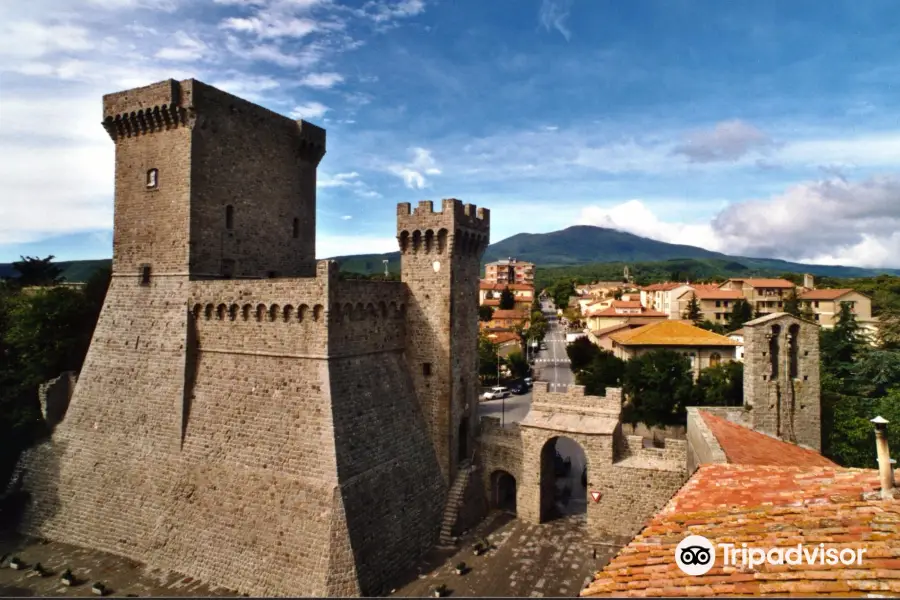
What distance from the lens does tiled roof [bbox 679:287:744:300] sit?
270ft

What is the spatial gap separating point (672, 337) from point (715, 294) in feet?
131

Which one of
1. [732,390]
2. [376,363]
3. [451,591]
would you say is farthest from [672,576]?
[732,390]

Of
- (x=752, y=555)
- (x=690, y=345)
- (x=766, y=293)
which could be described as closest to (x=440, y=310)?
(x=752, y=555)

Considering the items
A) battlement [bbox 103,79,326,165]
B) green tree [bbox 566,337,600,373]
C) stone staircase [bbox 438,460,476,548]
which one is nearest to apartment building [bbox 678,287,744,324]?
green tree [bbox 566,337,600,373]

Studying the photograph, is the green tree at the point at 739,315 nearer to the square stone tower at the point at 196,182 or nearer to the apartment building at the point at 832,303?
the apartment building at the point at 832,303

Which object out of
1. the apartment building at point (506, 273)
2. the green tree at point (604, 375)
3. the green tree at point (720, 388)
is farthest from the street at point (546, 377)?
the apartment building at point (506, 273)

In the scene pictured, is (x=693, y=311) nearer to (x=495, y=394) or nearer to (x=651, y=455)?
(x=495, y=394)

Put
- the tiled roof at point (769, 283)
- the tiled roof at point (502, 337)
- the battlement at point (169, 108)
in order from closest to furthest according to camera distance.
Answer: the battlement at point (169, 108)
the tiled roof at point (502, 337)
the tiled roof at point (769, 283)

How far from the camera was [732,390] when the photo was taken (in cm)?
3678

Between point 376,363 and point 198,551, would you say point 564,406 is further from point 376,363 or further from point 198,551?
point 198,551

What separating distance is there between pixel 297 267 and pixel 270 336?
8019mm

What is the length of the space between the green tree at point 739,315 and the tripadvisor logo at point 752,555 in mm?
71138

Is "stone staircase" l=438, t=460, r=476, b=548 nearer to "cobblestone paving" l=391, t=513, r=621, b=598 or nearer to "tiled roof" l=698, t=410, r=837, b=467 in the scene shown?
"cobblestone paving" l=391, t=513, r=621, b=598

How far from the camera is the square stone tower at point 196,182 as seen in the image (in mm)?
22375
